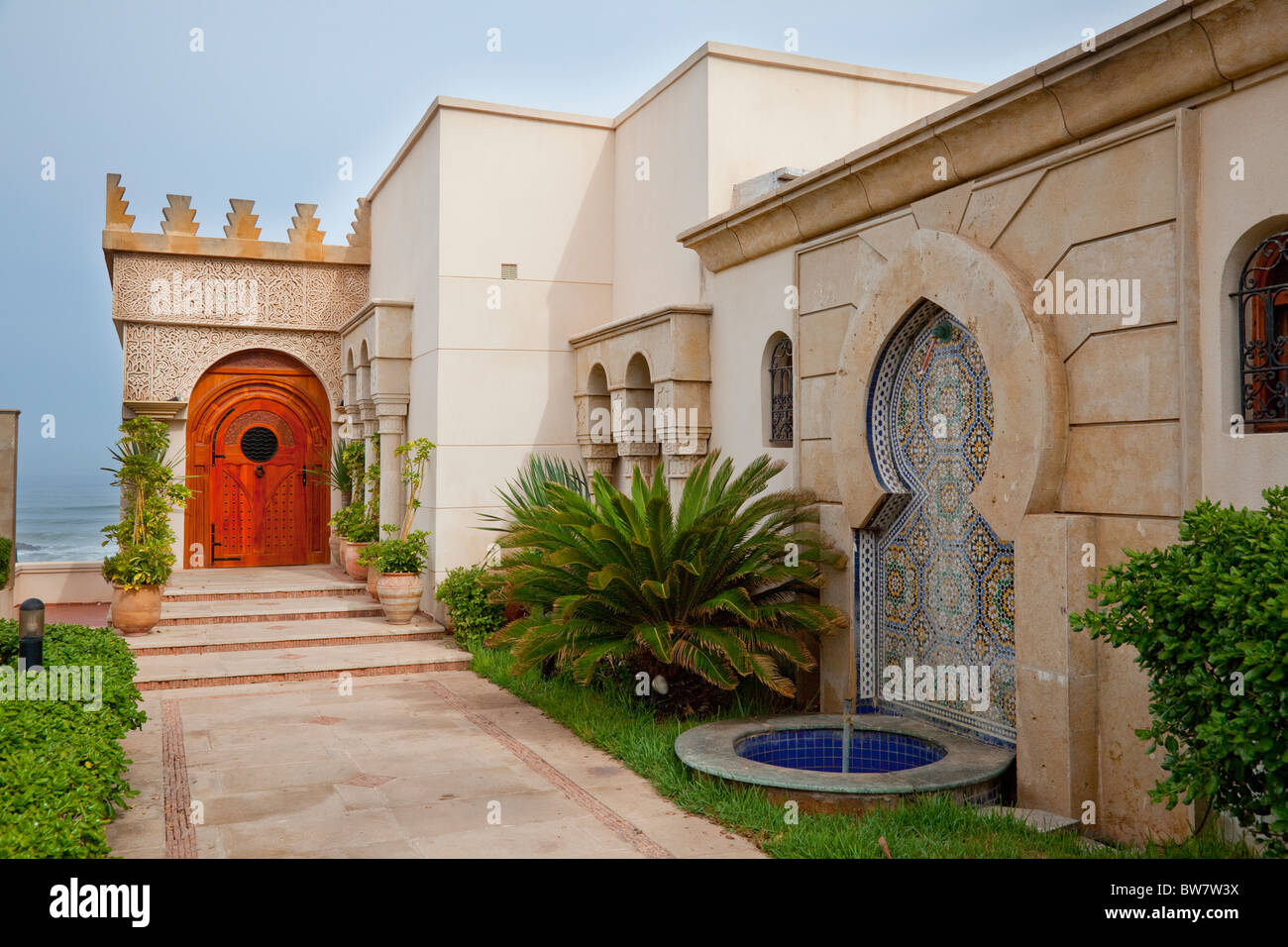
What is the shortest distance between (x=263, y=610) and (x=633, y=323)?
5.00 meters

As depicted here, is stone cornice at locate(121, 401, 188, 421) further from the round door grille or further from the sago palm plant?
the sago palm plant

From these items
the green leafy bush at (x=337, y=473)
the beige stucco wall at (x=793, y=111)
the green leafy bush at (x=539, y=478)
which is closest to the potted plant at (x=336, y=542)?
the green leafy bush at (x=337, y=473)

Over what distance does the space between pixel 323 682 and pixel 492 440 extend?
2.86m

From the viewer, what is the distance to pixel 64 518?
63281 millimetres

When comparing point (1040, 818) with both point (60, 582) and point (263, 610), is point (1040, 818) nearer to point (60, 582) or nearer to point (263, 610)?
point (263, 610)

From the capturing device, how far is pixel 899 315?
6.02 metres

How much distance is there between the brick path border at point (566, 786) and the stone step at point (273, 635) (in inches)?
80.1

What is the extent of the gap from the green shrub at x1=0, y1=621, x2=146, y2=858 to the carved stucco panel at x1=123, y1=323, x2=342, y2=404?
821 centimetres

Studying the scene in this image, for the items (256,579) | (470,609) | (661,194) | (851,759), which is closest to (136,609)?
(256,579)

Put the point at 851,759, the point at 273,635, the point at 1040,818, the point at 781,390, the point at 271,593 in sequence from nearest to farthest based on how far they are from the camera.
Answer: the point at 1040,818 → the point at 851,759 → the point at 781,390 → the point at 273,635 → the point at 271,593

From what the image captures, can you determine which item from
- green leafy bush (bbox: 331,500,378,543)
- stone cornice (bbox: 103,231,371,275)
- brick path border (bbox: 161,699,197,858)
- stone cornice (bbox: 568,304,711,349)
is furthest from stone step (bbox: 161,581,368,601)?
stone cornice (bbox: 103,231,371,275)

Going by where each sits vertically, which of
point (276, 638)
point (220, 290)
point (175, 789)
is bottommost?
point (175, 789)
